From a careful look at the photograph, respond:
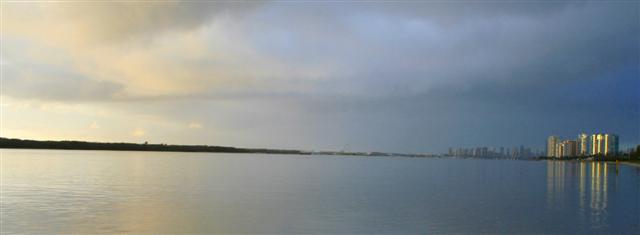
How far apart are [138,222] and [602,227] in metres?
20.7

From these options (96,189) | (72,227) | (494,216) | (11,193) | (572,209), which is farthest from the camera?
(96,189)

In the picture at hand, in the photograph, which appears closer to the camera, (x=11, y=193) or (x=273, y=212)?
(x=273, y=212)

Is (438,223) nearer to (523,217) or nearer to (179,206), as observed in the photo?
(523,217)

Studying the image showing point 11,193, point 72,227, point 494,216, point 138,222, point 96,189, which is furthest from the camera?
point 96,189

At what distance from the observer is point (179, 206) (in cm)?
2727

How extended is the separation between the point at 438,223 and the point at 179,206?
13.8 metres

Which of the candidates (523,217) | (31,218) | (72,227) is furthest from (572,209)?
(31,218)

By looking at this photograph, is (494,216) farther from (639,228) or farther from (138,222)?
(138,222)

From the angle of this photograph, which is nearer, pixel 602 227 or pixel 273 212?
pixel 602 227

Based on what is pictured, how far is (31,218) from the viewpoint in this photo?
72.1ft

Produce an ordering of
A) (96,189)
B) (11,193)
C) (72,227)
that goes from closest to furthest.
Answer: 1. (72,227)
2. (11,193)
3. (96,189)

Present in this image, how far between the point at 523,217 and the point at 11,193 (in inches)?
1201

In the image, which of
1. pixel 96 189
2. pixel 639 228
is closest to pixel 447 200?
pixel 639 228

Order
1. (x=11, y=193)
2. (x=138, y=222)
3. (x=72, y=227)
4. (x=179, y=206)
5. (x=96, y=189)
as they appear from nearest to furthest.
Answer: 1. (x=72, y=227)
2. (x=138, y=222)
3. (x=179, y=206)
4. (x=11, y=193)
5. (x=96, y=189)
